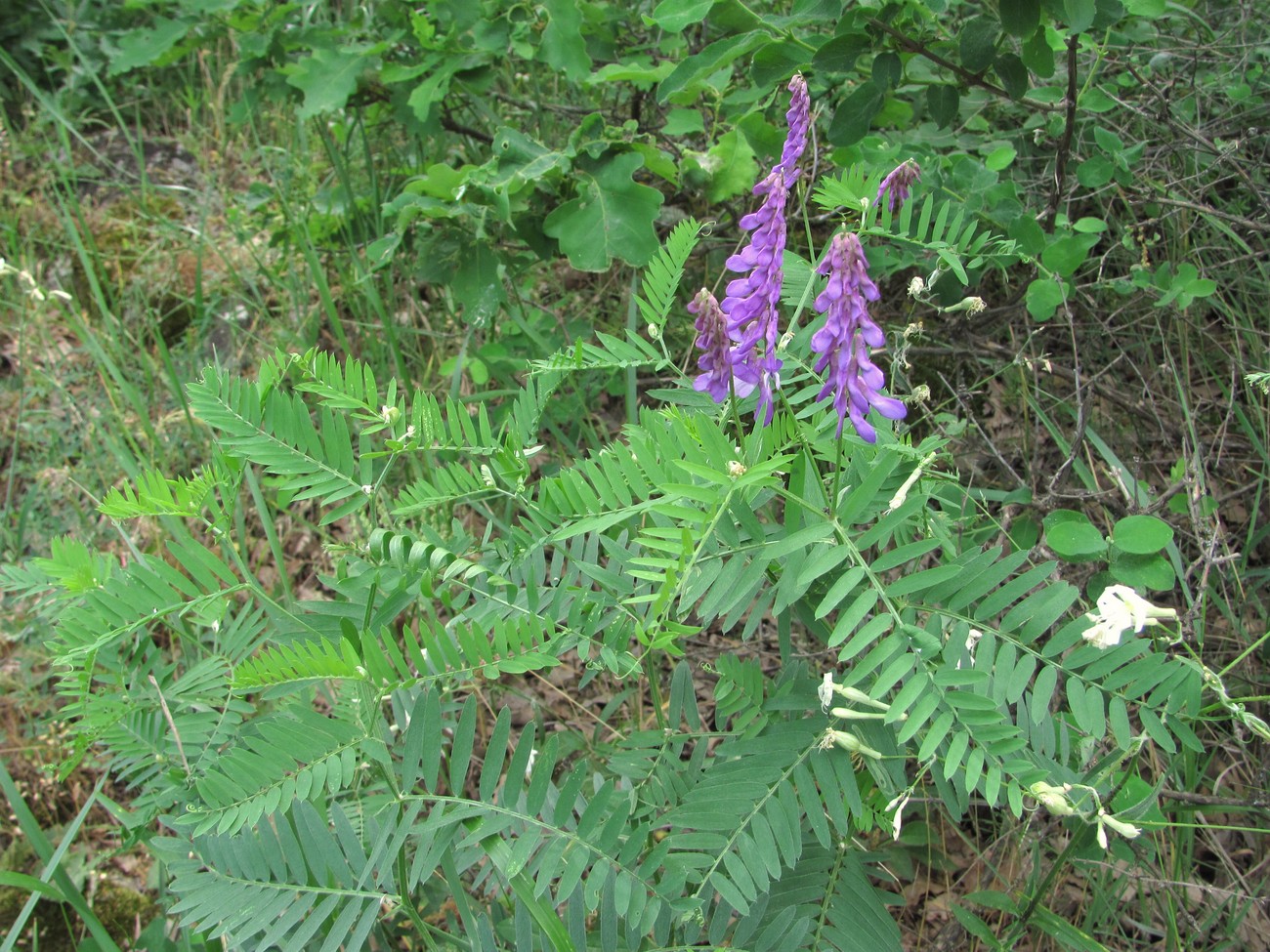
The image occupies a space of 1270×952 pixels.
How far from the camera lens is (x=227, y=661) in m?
1.53

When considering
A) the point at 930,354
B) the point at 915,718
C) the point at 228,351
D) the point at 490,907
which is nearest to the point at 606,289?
the point at 930,354

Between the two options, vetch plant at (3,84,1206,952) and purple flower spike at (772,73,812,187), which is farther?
purple flower spike at (772,73,812,187)

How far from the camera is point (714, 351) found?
42.6 inches

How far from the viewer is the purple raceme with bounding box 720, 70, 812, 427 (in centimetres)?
104

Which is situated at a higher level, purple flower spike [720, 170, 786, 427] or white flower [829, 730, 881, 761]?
purple flower spike [720, 170, 786, 427]

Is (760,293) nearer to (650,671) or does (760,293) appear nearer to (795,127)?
(795,127)

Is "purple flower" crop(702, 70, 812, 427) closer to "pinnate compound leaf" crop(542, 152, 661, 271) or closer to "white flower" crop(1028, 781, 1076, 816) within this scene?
"white flower" crop(1028, 781, 1076, 816)

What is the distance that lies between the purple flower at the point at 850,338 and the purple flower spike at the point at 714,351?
114mm

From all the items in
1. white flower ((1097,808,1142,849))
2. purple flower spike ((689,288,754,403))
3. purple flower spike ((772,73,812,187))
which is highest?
purple flower spike ((772,73,812,187))

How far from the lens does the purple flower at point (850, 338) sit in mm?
927

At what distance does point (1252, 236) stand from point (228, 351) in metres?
2.84

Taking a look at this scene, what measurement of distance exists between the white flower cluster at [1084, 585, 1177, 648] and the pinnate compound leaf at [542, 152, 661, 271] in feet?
4.37

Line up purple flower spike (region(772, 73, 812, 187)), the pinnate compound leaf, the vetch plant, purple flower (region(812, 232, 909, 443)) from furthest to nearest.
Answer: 1. the pinnate compound leaf
2. purple flower spike (region(772, 73, 812, 187))
3. the vetch plant
4. purple flower (region(812, 232, 909, 443))

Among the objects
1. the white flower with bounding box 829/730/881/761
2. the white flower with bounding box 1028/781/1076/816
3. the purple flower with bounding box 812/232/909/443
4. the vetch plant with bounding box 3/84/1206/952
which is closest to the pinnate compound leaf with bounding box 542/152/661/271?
the vetch plant with bounding box 3/84/1206/952
